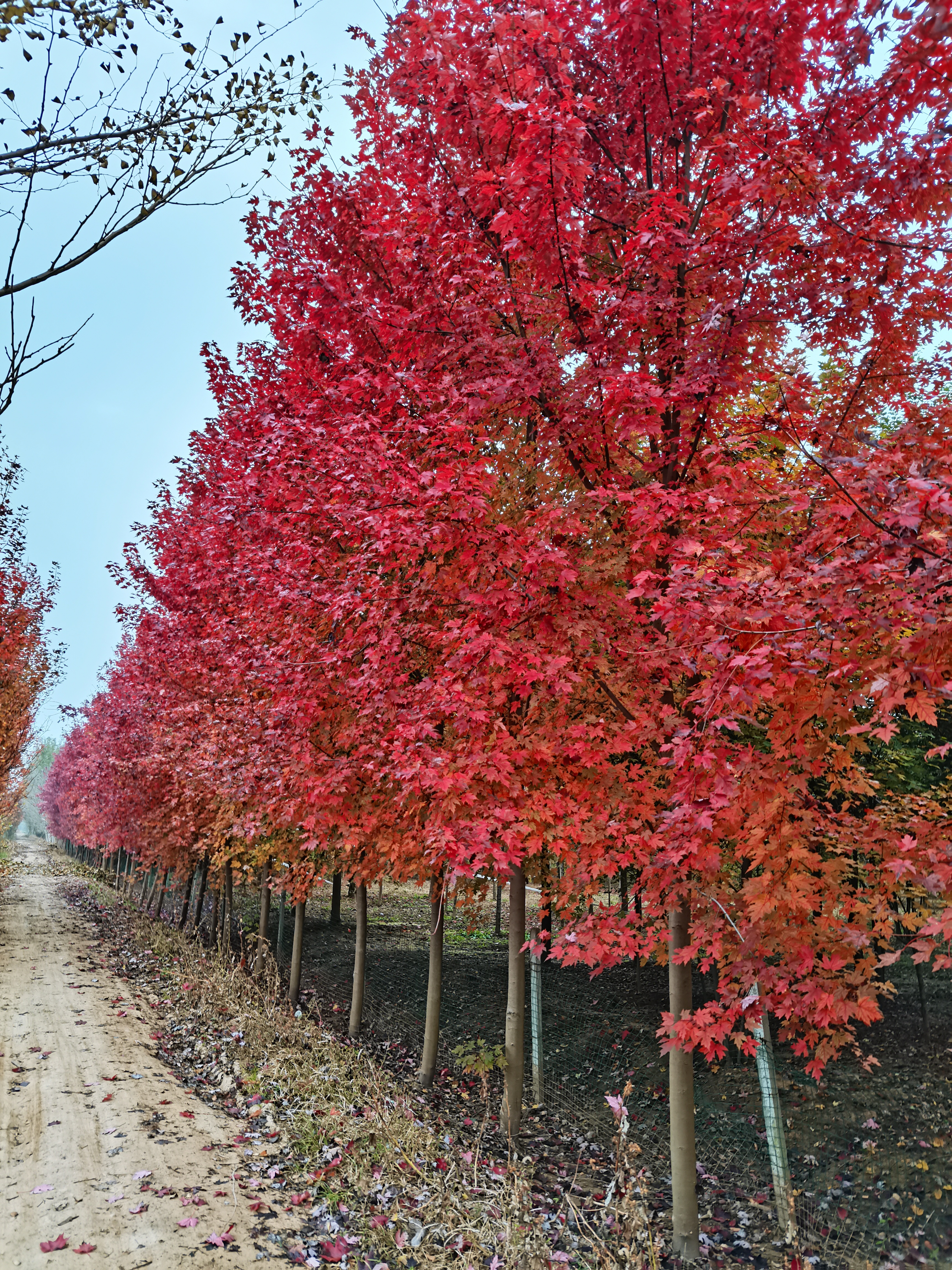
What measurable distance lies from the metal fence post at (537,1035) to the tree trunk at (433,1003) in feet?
3.87

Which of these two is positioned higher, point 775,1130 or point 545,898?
point 545,898

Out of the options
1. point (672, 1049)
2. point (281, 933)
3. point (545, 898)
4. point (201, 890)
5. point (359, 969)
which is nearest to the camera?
point (672, 1049)

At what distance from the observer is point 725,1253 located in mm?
5316

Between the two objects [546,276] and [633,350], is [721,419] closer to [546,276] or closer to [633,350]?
[633,350]

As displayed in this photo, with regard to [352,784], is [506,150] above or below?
above

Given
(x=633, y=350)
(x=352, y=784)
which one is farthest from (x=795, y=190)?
(x=352, y=784)

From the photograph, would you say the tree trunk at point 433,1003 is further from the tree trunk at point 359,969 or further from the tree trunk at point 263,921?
the tree trunk at point 263,921

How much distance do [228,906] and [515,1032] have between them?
10.5 meters

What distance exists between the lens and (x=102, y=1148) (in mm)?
5355

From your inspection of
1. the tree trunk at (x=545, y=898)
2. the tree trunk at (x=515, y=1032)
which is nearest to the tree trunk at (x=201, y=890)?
the tree trunk at (x=515, y=1032)

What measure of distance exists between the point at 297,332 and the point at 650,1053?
1064cm

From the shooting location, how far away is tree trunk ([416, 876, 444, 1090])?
25.5 ft

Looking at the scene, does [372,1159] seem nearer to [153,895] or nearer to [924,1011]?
[924,1011]

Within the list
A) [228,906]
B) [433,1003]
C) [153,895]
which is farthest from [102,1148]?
[153,895]
